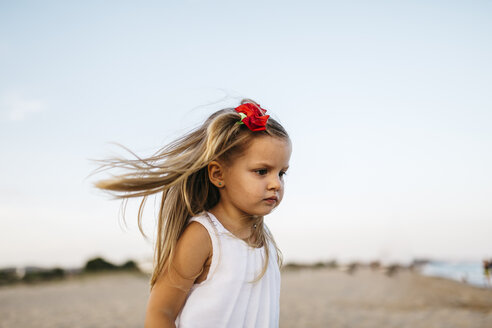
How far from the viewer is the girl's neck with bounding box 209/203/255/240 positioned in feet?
6.74

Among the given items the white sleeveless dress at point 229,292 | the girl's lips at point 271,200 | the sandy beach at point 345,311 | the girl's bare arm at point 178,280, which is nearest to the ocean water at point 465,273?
the sandy beach at point 345,311

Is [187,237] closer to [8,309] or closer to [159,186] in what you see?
[159,186]

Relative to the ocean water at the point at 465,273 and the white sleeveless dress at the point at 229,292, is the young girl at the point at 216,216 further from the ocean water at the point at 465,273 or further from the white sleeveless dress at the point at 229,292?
the ocean water at the point at 465,273

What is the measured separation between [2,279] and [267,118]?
2240cm

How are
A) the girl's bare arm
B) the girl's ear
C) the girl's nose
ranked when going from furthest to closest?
the girl's ear
the girl's nose
the girl's bare arm

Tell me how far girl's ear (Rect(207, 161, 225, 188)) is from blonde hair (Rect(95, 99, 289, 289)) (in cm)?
4

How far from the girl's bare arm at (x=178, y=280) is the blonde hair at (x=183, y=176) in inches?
1.9

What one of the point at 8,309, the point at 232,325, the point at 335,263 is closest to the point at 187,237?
the point at 232,325

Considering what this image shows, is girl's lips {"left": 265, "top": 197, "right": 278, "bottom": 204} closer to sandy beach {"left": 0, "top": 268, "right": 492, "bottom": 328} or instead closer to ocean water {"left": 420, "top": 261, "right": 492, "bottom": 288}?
sandy beach {"left": 0, "top": 268, "right": 492, "bottom": 328}

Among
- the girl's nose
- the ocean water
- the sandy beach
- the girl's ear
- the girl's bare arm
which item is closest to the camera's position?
the girl's bare arm

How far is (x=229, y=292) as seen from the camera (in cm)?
186

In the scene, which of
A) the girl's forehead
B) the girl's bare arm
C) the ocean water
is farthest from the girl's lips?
the ocean water

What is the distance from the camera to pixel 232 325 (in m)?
1.85

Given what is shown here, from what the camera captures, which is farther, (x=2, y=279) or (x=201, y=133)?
(x=2, y=279)
